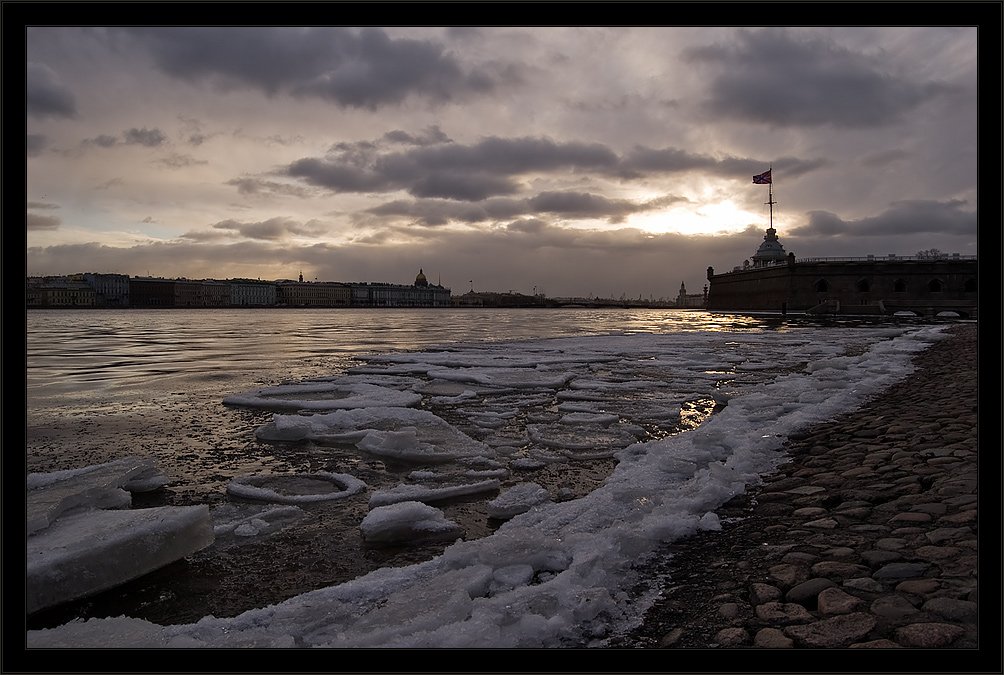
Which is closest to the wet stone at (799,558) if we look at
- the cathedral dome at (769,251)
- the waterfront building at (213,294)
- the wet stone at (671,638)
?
the wet stone at (671,638)

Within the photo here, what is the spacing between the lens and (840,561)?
223cm

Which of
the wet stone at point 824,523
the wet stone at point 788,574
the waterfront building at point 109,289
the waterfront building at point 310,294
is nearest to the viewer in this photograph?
the wet stone at point 788,574

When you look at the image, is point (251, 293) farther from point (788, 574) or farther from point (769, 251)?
point (788, 574)

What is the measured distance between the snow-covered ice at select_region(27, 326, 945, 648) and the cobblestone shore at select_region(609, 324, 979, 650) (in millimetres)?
175

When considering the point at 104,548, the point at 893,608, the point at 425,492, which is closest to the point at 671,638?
the point at 893,608

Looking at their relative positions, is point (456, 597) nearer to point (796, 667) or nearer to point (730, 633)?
point (730, 633)

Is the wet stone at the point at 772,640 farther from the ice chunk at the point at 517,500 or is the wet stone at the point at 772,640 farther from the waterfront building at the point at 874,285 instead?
the waterfront building at the point at 874,285

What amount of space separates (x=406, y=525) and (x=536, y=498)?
86cm

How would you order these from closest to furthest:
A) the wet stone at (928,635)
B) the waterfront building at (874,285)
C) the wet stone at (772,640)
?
the wet stone at (928,635) < the wet stone at (772,640) < the waterfront building at (874,285)

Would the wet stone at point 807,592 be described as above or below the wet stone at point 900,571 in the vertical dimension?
below

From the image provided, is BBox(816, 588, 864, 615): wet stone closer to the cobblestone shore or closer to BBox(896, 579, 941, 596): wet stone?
the cobblestone shore

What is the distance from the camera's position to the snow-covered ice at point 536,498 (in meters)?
1.93

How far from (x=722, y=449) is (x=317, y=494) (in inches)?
120

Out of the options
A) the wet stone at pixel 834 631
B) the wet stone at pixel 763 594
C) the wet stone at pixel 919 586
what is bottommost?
the wet stone at pixel 763 594
